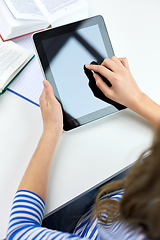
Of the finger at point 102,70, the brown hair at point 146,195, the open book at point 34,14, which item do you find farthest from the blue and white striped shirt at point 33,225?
the open book at point 34,14

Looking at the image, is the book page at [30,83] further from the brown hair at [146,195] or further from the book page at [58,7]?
the brown hair at [146,195]

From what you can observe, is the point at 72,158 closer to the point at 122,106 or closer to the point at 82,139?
the point at 82,139

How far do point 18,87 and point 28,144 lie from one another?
21cm

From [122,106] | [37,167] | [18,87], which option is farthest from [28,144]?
[122,106]

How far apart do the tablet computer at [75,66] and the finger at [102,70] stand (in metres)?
0.02

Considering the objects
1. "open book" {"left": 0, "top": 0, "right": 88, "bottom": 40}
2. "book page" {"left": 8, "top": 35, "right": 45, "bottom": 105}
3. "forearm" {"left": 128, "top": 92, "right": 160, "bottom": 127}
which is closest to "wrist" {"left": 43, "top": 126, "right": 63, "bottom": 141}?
"book page" {"left": 8, "top": 35, "right": 45, "bottom": 105}

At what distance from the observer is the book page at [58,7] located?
2.66ft

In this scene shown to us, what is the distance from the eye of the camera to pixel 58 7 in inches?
32.6

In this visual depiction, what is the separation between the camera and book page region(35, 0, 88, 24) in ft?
2.66

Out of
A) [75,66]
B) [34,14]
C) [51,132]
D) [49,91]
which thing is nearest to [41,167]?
[51,132]

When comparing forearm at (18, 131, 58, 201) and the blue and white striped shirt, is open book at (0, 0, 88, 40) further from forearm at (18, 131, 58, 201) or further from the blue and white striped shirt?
the blue and white striped shirt

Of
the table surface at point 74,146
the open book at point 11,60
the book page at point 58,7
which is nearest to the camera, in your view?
the table surface at point 74,146

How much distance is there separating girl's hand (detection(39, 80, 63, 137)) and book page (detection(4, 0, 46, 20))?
32 cm

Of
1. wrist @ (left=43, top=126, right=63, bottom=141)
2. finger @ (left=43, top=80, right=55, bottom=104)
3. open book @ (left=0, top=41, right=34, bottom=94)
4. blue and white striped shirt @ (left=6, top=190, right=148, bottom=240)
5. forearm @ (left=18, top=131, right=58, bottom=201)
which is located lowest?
blue and white striped shirt @ (left=6, top=190, right=148, bottom=240)
